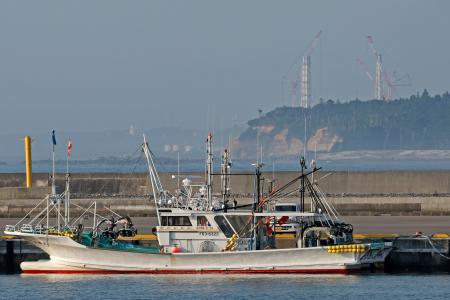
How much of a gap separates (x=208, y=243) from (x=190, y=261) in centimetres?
73

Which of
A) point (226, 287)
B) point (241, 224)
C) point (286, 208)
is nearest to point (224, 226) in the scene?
point (241, 224)

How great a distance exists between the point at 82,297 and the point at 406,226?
52.9 ft

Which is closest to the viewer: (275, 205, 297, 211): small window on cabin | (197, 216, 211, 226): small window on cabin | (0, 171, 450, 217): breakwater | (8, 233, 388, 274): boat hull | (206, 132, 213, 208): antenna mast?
(8, 233, 388, 274): boat hull

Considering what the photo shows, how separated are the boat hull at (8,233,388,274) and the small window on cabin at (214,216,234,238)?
74 cm

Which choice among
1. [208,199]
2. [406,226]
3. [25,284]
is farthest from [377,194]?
[25,284]

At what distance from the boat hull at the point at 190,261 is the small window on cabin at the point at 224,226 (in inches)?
29.2

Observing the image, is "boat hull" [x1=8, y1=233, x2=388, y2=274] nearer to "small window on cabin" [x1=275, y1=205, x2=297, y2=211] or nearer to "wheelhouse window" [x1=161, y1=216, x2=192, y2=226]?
"wheelhouse window" [x1=161, y1=216, x2=192, y2=226]

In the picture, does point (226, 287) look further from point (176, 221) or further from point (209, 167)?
point (209, 167)

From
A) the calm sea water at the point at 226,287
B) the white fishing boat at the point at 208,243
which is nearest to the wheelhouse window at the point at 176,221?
the white fishing boat at the point at 208,243

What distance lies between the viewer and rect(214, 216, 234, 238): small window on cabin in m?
40.3

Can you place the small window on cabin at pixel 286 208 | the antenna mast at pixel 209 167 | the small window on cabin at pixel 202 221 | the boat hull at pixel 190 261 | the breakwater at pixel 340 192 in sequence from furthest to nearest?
1. the breakwater at pixel 340 192
2. the small window on cabin at pixel 286 208
3. the small window on cabin at pixel 202 221
4. the antenna mast at pixel 209 167
5. the boat hull at pixel 190 261

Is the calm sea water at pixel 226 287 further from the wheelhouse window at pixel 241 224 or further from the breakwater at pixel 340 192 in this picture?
A: the breakwater at pixel 340 192

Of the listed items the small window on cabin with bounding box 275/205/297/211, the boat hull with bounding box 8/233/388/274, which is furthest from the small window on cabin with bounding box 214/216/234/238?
the small window on cabin with bounding box 275/205/297/211

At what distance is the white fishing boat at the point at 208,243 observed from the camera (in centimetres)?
3969
